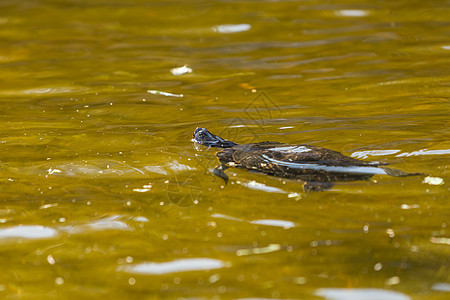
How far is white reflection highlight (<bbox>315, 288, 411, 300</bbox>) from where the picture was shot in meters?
2.46

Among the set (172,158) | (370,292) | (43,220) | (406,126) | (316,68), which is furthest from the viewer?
(316,68)

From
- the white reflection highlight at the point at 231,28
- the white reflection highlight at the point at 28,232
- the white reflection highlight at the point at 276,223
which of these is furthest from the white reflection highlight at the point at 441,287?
the white reflection highlight at the point at 231,28

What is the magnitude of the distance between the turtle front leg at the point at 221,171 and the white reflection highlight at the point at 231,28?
176 inches

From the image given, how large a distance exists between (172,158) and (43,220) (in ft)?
3.47

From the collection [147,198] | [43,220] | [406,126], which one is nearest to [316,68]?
[406,126]

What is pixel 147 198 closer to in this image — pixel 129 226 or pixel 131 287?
pixel 129 226

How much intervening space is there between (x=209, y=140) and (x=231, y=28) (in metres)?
4.08

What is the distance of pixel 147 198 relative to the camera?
11.6 ft

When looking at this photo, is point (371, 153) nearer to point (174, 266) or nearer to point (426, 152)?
point (426, 152)

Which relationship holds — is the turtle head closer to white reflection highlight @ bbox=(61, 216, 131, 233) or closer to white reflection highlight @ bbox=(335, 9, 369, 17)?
white reflection highlight @ bbox=(61, 216, 131, 233)

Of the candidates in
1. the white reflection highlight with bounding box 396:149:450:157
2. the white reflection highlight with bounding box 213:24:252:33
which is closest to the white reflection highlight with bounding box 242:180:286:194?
the white reflection highlight with bounding box 396:149:450:157

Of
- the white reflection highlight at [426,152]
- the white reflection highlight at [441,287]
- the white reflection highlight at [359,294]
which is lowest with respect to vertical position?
the white reflection highlight at [426,152]

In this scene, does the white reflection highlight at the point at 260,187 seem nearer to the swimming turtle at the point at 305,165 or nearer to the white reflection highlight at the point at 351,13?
the swimming turtle at the point at 305,165

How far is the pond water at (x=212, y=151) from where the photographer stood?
8.93 feet
